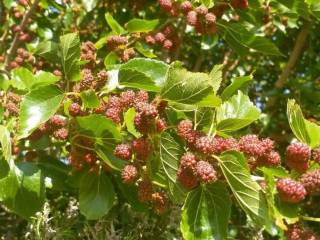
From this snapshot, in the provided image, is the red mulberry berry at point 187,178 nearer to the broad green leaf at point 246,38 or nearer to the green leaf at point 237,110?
the green leaf at point 237,110

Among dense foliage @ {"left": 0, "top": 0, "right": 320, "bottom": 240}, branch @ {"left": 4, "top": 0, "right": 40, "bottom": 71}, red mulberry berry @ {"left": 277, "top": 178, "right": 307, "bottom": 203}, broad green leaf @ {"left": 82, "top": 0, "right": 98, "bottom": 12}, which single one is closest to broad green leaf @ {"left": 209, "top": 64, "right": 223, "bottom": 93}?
dense foliage @ {"left": 0, "top": 0, "right": 320, "bottom": 240}

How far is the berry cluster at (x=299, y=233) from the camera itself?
4.24 feet

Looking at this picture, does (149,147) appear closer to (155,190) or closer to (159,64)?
(155,190)

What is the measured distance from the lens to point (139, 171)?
152 centimetres

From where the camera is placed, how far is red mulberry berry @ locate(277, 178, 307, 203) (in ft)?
4.05

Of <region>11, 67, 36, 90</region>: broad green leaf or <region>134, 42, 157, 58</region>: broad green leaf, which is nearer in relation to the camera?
<region>11, 67, 36, 90</region>: broad green leaf

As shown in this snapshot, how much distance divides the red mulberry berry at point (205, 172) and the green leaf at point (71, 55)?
0.51m

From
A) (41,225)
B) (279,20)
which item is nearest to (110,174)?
(41,225)

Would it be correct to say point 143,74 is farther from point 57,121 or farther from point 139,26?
point 139,26

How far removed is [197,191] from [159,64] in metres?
0.43

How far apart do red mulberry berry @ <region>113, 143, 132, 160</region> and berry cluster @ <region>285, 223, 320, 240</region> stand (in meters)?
0.44

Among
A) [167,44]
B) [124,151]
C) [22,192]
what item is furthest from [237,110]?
[167,44]

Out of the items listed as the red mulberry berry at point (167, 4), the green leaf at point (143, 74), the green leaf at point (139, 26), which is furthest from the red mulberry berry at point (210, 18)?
the green leaf at point (143, 74)

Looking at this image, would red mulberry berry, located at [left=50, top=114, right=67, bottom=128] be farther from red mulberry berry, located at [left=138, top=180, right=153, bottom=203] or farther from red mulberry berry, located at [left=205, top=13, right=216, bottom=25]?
red mulberry berry, located at [left=205, top=13, right=216, bottom=25]
